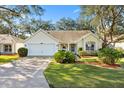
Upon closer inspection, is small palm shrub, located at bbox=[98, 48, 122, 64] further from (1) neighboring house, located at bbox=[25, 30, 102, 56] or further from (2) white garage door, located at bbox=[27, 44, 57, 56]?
(2) white garage door, located at bbox=[27, 44, 57, 56]

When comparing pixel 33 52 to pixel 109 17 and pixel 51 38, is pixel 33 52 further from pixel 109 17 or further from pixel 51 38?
pixel 109 17

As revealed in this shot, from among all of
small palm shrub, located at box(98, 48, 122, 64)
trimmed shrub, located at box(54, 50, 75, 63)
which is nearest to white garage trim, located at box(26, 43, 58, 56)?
trimmed shrub, located at box(54, 50, 75, 63)

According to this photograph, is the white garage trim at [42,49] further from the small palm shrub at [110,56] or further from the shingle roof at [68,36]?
the small palm shrub at [110,56]

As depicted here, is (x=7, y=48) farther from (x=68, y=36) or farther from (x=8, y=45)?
(x=68, y=36)

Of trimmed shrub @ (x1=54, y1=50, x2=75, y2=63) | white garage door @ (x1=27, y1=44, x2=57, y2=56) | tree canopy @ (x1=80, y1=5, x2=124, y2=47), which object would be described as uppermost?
tree canopy @ (x1=80, y1=5, x2=124, y2=47)

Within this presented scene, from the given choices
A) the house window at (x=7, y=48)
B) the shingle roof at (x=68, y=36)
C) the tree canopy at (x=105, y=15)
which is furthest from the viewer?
the house window at (x=7, y=48)

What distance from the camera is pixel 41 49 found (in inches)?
1126

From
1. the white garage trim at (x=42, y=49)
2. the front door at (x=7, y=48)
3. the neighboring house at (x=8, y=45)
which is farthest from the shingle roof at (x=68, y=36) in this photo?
the front door at (x=7, y=48)

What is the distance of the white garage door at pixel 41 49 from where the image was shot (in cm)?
2830

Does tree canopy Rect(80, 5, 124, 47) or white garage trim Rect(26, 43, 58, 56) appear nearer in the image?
tree canopy Rect(80, 5, 124, 47)

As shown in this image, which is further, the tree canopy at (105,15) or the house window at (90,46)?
the house window at (90,46)

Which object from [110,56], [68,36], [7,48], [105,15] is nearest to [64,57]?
[110,56]

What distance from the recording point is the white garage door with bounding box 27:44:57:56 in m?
28.3
